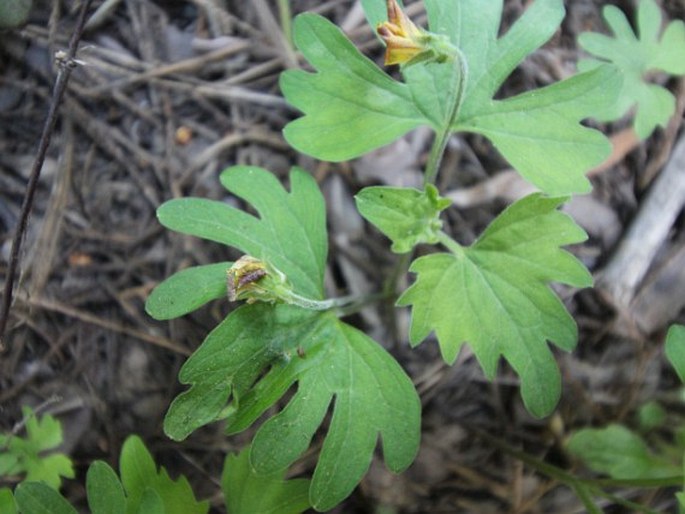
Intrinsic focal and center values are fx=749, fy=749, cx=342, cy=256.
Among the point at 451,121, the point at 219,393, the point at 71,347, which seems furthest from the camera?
the point at 71,347

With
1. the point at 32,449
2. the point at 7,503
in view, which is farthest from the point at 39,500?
the point at 32,449

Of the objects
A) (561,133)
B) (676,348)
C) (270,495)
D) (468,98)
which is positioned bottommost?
(270,495)

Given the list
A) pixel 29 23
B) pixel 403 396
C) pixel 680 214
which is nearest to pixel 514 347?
pixel 403 396

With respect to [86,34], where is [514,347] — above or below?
below

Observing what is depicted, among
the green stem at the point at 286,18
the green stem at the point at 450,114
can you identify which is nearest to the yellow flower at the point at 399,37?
the green stem at the point at 450,114

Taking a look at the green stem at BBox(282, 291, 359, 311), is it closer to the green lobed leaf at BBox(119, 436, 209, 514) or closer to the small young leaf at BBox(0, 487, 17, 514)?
the green lobed leaf at BBox(119, 436, 209, 514)

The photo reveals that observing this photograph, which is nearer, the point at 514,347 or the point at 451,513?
the point at 514,347

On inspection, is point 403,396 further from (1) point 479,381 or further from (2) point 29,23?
(2) point 29,23

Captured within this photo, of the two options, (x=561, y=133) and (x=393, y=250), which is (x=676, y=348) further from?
(x=393, y=250)

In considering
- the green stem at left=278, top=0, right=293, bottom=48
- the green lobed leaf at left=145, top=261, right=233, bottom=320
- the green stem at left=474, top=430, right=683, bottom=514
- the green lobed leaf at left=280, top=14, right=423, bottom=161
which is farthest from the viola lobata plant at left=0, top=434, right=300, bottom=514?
the green stem at left=278, top=0, right=293, bottom=48
